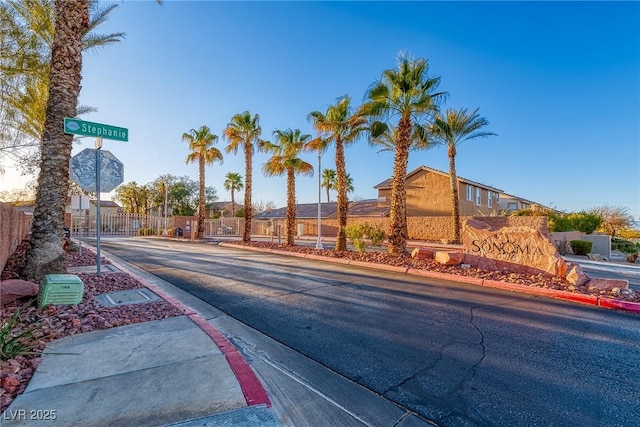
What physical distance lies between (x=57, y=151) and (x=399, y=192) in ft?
36.5

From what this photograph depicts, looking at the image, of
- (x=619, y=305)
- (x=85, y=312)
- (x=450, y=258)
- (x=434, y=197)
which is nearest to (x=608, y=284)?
(x=619, y=305)

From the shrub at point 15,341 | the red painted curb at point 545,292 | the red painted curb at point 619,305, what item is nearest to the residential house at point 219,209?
the red painted curb at point 545,292

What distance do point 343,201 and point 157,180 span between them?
5102cm

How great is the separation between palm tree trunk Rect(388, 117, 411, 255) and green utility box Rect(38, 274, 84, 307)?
1057cm

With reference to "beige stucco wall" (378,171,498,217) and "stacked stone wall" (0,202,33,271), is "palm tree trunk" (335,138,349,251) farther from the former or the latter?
"beige stucco wall" (378,171,498,217)

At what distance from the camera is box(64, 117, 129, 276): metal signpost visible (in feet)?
22.6

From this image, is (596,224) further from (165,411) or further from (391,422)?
(165,411)

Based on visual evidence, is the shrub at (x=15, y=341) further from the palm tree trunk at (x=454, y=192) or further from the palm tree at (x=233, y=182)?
the palm tree at (x=233, y=182)

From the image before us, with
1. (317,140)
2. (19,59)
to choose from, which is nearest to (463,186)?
(317,140)

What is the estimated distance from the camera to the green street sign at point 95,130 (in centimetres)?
670

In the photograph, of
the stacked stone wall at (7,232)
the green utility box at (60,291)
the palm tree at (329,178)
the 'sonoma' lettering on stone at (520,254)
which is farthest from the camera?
the palm tree at (329,178)

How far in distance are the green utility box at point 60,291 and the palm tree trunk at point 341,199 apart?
453 inches

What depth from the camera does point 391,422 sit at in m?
2.91

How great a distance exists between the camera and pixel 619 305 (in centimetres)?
672
